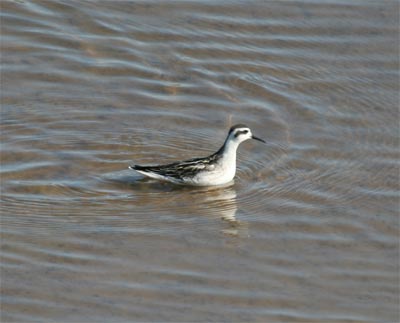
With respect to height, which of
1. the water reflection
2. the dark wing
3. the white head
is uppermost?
the white head

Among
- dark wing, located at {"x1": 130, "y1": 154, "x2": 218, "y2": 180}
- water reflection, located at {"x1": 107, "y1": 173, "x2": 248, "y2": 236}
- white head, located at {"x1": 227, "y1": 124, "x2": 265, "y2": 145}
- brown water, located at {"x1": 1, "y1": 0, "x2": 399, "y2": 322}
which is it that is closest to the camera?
brown water, located at {"x1": 1, "y1": 0, "x2": 399, "y2": 322}

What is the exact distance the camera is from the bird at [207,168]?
13926 millimetres

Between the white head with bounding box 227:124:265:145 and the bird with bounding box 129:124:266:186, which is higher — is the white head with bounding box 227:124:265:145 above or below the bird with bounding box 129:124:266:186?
above

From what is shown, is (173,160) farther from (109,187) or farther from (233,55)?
(233,55)

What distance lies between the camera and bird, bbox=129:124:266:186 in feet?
45.7

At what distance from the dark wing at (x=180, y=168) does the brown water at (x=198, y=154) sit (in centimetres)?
25

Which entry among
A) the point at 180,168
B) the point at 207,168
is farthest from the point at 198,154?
the point at 180,168

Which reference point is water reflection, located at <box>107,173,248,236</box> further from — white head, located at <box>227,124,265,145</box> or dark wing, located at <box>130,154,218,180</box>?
white head, located at <box>227,124,265,145</box>

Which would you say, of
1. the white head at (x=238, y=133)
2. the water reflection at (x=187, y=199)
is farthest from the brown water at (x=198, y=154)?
the white head at (x=238, y=133)

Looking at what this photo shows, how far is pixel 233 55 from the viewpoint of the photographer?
56.6 feet

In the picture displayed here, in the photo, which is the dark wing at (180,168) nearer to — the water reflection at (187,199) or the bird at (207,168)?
the bird at (207,168)

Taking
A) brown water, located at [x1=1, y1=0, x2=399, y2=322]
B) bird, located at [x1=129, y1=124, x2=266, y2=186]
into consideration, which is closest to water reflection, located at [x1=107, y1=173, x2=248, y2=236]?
brown water, located at [x1=1, y1=0, x2=399, y2=322]

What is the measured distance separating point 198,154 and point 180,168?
924 millimetres

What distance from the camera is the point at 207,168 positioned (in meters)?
14.1
